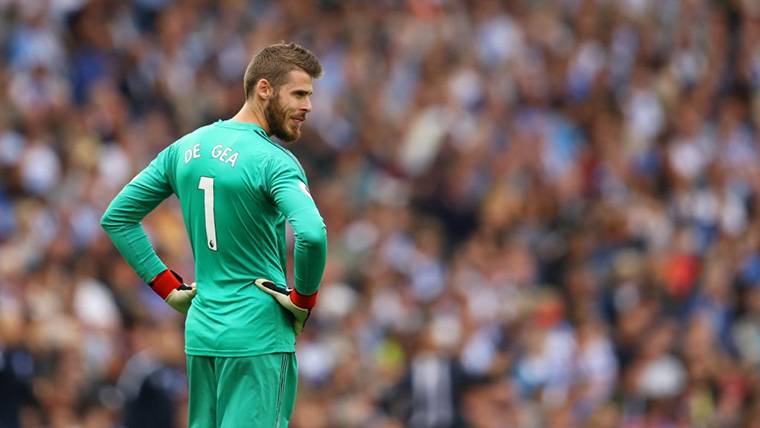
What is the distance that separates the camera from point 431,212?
1559 cm

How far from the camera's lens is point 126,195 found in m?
6.64

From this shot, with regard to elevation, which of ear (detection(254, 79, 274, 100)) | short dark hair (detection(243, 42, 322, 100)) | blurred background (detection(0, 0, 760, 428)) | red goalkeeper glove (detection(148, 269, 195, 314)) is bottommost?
blurred background (detection(0, 0, 760, 428))

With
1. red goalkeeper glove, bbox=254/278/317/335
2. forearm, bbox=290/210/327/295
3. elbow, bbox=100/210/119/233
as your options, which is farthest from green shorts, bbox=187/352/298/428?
elbow, bbox=100/210/119/233

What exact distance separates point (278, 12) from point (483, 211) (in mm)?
3042

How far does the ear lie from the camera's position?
6.42m

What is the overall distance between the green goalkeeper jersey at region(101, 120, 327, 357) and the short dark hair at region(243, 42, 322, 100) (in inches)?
7.8

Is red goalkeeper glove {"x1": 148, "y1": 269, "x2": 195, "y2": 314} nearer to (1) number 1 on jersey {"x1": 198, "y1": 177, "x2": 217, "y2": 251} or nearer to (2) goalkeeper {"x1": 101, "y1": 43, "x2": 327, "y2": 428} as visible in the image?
(2) goalkeeper {"x1": 101, "y1": 43, "x2": 327, "y2": 428}

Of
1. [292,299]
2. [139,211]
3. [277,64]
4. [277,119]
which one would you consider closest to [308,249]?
[292,299]

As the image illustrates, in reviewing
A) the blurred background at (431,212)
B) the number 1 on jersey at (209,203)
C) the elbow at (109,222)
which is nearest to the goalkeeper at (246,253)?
the number 1 on jersey at (209,203)

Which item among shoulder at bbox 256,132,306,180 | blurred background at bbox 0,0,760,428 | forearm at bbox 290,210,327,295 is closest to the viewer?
forearm at bbox 290,210,327,295

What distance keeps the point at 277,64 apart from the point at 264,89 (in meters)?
0.11

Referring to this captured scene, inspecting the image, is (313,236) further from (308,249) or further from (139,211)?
(139,211)

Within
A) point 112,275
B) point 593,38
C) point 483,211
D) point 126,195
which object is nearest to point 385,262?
point 483,211

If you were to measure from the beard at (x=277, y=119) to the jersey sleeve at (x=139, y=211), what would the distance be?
1.40 ft
